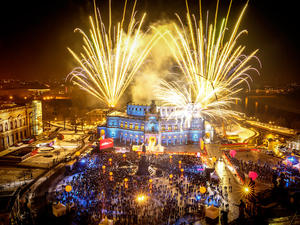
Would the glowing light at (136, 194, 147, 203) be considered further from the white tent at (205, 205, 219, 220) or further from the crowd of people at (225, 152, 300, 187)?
the crowd of people at (225, 152, 300, 187)

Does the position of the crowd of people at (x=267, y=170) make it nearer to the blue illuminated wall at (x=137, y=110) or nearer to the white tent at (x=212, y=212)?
the white tent at (x=212, y=212)

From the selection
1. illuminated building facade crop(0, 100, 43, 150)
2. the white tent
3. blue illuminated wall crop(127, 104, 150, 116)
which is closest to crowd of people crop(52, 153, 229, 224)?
the white tent

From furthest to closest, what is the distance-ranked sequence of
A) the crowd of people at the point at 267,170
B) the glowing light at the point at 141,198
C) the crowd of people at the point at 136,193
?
the crowd of people at the point at 267,170, the glowing light at the point at 141,198, the crowd of people at the point at 136,193

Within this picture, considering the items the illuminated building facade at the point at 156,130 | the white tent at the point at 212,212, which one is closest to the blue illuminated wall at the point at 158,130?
the illuminated building facade at the point at 156,130

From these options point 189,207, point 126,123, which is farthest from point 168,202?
point 126,123

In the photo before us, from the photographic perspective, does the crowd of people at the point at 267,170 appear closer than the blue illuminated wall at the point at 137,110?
Yes
